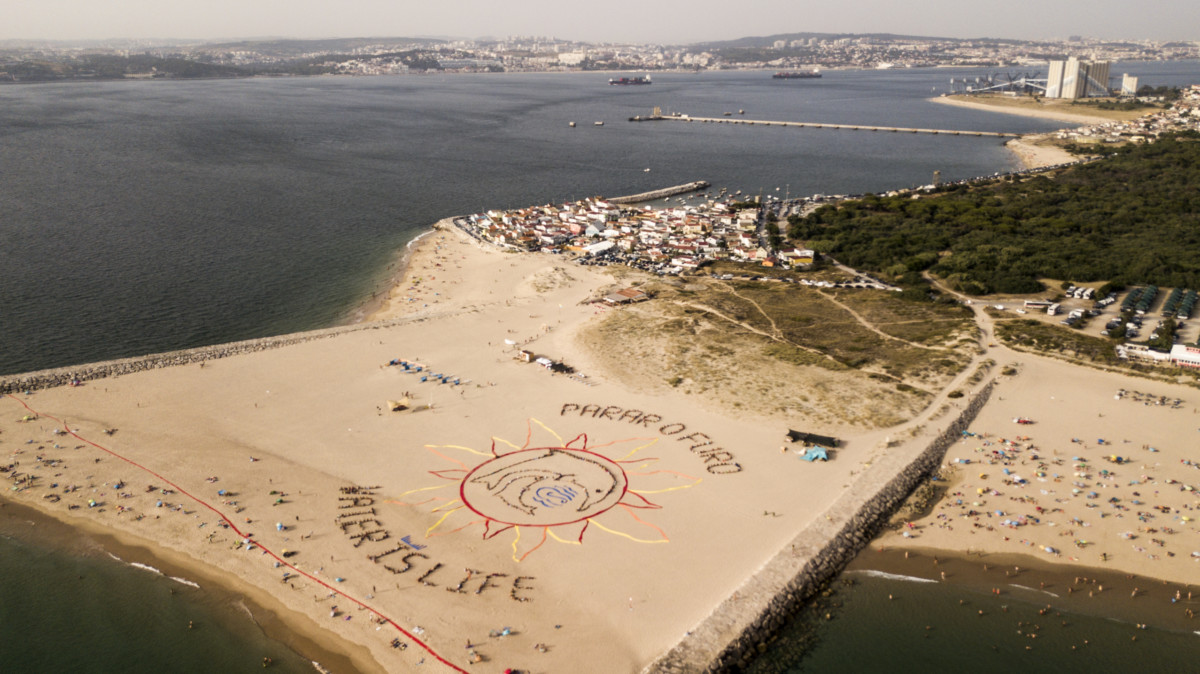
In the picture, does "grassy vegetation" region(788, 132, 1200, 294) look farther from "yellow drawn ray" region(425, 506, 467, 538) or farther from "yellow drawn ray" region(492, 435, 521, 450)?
"yellow drawn ray" region(425, 506, 467, 538)

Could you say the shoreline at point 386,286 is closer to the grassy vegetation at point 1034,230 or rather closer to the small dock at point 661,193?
the small dock at point 661,193

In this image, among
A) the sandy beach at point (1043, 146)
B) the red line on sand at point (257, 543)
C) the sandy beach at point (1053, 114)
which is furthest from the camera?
the sandy beach at point (1053, 114)

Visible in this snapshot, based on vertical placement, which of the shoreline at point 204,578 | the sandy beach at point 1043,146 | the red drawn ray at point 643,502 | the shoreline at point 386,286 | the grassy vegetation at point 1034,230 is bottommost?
the shoreline at point 204,578

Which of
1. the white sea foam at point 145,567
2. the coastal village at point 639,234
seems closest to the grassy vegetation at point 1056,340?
the coastal village at point 639,234

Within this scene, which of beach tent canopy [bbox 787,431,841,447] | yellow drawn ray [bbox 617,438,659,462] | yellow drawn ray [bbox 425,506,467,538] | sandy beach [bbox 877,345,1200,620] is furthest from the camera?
beach tent canopy [bbox 787,431,841,447]

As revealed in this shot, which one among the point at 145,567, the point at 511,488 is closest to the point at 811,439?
the point at 511,488

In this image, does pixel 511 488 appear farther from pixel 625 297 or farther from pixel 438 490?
pixel 625 297

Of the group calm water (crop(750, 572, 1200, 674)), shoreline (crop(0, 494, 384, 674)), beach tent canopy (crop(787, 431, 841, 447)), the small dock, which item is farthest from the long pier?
shoreline (crop(0, 494, 384, 674))
